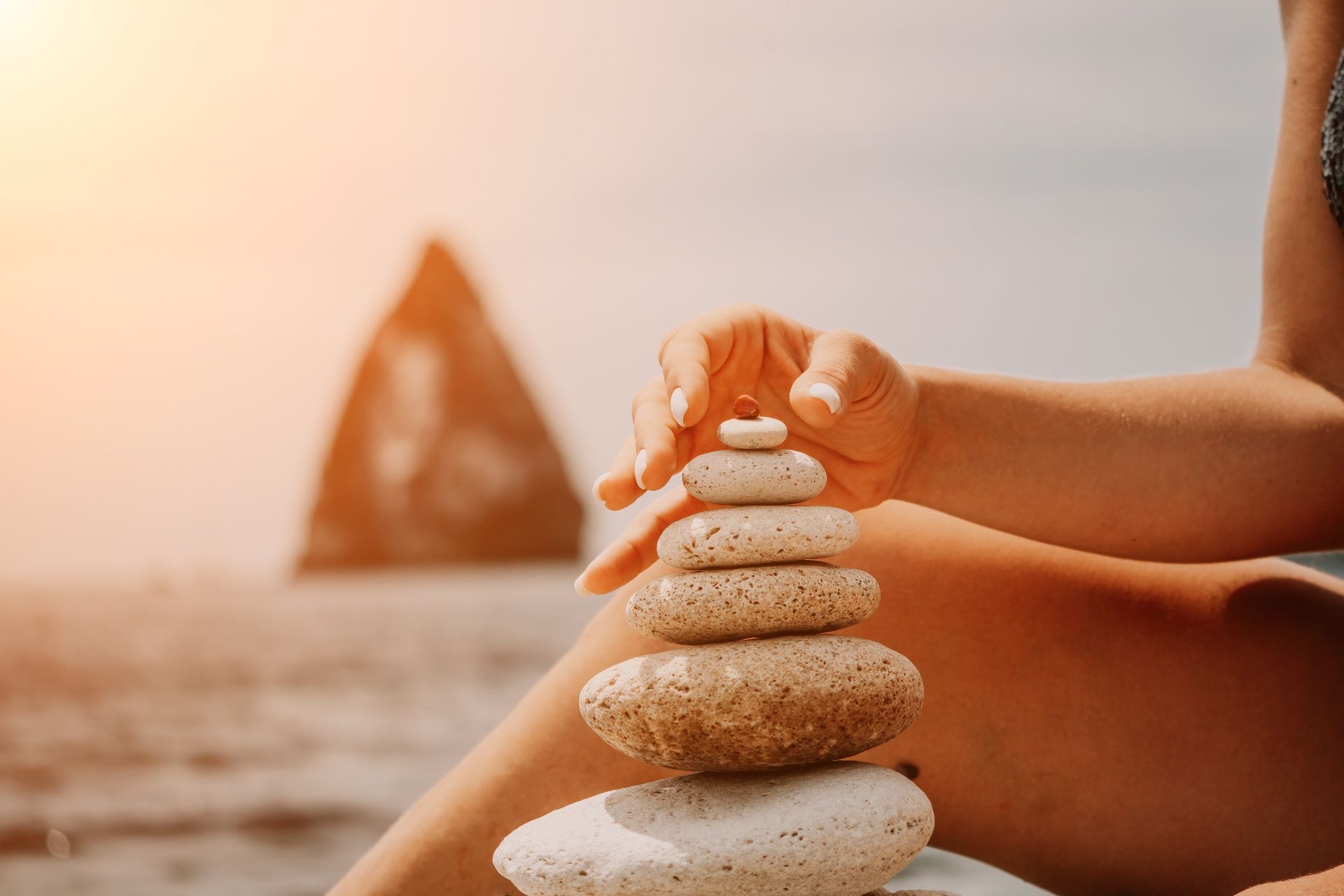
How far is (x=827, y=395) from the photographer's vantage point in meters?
1.30

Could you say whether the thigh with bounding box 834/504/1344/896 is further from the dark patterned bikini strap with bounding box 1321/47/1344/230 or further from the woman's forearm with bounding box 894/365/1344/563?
the dark patterned bikini strap with bounding box 1321/47/1344/230

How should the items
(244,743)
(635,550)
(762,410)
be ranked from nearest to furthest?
1. (635,550)
2. (762,410)
3. (244,743)

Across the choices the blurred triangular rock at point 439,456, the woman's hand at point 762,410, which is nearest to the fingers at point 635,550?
the woman's hand at point 762,410

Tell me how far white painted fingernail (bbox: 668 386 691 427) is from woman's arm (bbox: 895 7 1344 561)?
49 centimetres

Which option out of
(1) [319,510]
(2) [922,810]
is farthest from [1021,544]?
(1) [319,510]

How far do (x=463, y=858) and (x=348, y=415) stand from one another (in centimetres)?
6563

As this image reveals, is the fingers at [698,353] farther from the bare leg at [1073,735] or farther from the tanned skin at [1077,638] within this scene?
the bare leg at [1073,735]

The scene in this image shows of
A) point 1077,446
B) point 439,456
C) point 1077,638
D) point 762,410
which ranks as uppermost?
point 762,410

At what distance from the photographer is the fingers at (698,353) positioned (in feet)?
4.50

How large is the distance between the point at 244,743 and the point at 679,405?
36.9 feet

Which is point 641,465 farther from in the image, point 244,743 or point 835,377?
point 244,743

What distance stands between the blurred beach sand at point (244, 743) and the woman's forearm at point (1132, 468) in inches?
40.0

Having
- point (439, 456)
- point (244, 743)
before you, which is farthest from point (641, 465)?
point (439, 456)

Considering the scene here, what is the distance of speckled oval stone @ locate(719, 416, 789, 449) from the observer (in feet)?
4.52
